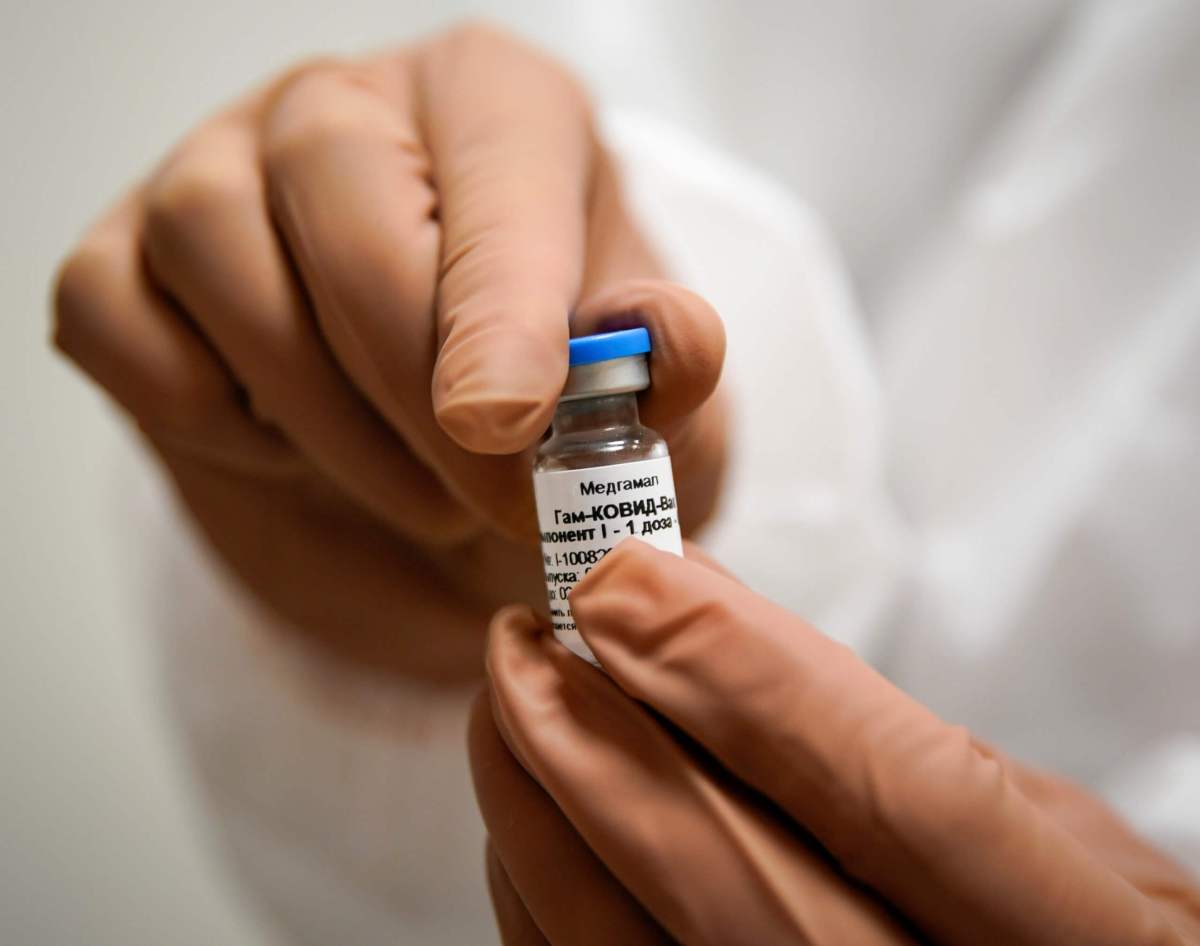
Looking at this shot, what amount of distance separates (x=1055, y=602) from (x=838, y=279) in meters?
0.39

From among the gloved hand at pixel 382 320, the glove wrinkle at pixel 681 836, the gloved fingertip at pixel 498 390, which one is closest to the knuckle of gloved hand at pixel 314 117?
the gloved hand at pixel 382 320

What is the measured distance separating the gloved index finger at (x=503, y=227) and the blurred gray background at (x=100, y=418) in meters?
0.47

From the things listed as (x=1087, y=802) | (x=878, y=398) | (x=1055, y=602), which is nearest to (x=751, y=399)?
(x=878, y=398)

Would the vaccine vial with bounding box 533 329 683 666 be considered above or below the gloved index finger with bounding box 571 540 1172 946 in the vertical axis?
above

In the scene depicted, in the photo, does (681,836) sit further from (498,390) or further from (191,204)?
(191,204)

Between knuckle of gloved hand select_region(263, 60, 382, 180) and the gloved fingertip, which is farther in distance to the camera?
knuckle of gloved hand select_region(263, 60, 382, 180)

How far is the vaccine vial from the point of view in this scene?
360 millimetres

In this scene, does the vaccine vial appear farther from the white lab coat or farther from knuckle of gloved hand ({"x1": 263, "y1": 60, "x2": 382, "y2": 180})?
the white lab coat

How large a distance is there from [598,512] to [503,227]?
0.16m

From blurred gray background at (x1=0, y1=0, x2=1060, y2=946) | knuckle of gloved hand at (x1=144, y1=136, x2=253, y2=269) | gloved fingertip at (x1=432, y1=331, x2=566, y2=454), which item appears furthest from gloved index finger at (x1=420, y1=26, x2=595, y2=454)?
blurred gray background at (x1=0, y1=0, x2=1060, y2=946)

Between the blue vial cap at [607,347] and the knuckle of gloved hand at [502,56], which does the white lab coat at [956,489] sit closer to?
the knuckle of gloved hand at [502,56]

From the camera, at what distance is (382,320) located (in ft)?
1.47

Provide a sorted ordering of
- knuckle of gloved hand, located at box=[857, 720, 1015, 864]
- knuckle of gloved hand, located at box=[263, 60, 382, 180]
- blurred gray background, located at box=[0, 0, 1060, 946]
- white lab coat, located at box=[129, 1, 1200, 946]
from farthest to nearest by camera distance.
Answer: blurred gray background, located at box=[0, 0, 1060, 946] → white lab coat, located at box=[129, 1, 1200, 946] → knuckle of gloved hand, located at box=[263, 60, 382, 180] → knuckle of gloved hand, located at box=[857, 720, 1015, 864]

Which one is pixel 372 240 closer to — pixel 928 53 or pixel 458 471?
pixel 458 471
